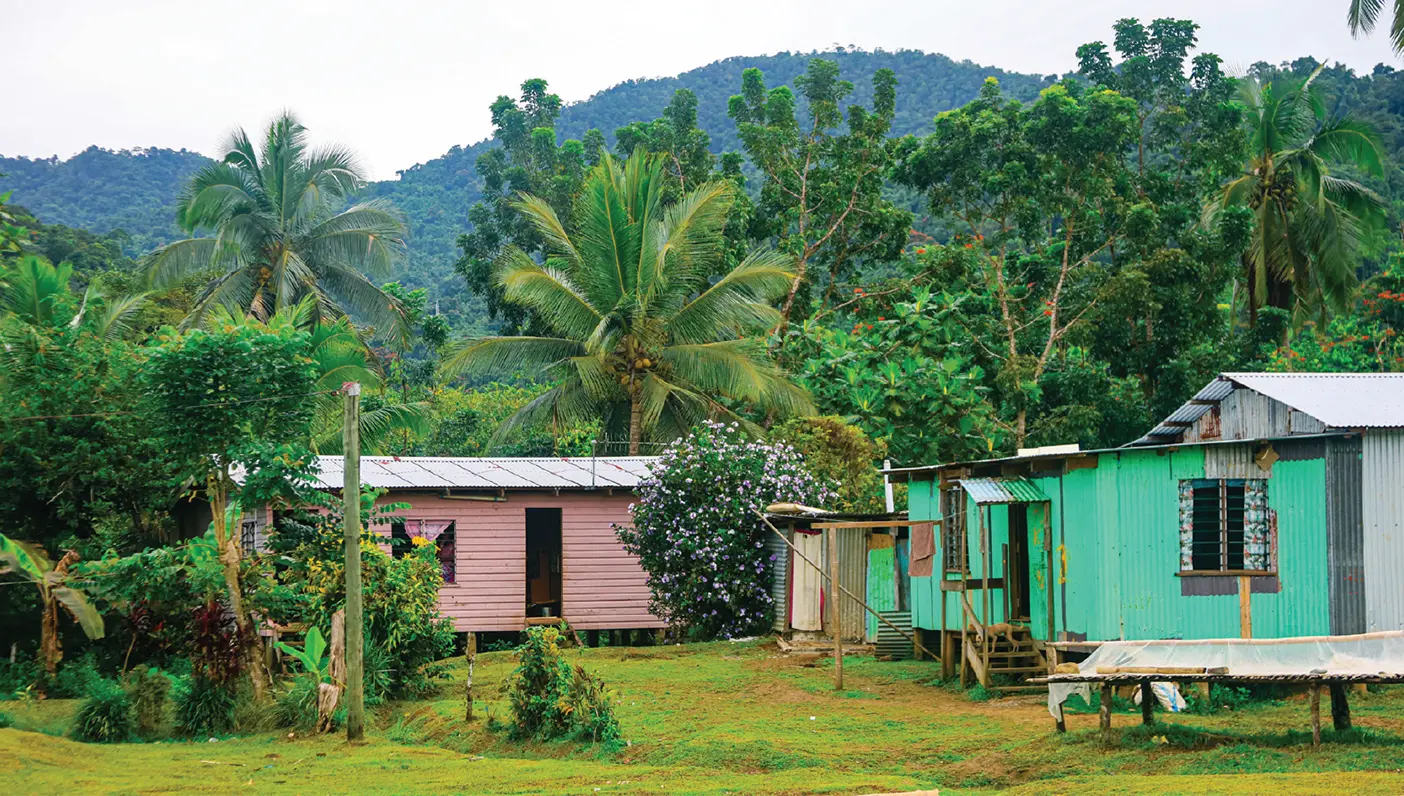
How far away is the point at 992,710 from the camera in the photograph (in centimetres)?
1574

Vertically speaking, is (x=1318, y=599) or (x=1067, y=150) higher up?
(x=1067, y=150)

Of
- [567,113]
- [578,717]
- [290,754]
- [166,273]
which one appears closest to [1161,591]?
[578,717]

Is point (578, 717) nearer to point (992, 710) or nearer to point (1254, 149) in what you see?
point (992, 710)

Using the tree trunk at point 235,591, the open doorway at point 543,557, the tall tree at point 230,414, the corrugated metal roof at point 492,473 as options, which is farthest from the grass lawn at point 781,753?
the open doorway at point 543,557

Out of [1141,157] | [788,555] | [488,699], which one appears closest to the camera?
[488,699]

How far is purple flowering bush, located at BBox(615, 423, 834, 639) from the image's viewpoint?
23625mm

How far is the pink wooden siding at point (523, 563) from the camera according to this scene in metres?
25.2

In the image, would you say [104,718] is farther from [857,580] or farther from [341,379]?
[857,580]

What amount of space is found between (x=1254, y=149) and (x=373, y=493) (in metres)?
21.4

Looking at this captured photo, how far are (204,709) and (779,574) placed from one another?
1027cm

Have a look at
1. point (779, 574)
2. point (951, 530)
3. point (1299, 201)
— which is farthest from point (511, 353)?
point (1299, 201)

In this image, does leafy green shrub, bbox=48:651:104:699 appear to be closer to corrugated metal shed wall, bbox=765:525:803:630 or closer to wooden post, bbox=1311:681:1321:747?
corrugated metal shed wall, bbox=765:525:803:630

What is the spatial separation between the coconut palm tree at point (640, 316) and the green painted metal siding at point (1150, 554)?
459 inches

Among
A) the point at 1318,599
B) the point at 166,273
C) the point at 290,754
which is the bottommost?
the point at 290,754
